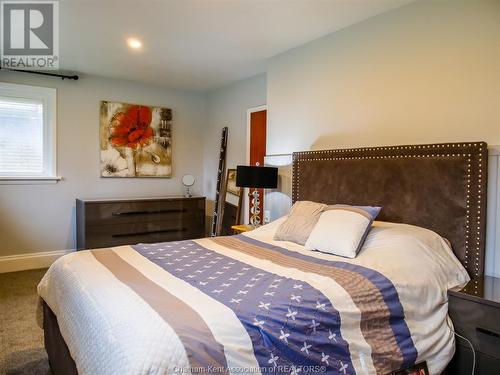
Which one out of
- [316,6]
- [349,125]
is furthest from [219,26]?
[349,125]

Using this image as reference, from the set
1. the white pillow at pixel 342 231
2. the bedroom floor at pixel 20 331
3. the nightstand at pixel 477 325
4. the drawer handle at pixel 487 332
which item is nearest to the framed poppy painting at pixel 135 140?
the bedroom floor at pixel 20 331

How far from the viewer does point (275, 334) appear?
1.24 m

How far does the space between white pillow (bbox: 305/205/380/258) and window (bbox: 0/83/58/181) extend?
11.4 feet

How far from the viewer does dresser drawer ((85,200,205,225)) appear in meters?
4.02

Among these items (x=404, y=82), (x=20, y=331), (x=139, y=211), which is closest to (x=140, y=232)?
(x=139, y=211)

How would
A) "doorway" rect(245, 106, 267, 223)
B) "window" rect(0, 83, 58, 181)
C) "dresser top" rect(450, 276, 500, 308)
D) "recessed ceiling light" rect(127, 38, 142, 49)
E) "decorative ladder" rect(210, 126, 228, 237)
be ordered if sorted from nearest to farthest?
1. "dresser top" rect(450, 276, 500, 308)
2. "recessed ceiling light" rect(127, 38, 142, 49)
3. "window" rect(0, 83, 58, 181)
4. "doorway" rect(245, 106, 267, 223)
5. "decorative ladder" rect(210, 126, 228, 237)

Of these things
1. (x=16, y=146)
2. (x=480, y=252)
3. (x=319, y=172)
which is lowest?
(x=480, y=252)

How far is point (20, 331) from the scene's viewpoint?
258 cm

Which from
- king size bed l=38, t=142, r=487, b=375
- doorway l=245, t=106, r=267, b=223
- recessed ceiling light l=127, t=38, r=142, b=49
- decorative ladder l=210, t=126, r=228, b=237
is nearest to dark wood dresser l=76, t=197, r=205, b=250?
decorative ladder l=210, t=126, r=228, b=237

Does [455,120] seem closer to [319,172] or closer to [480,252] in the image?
[480,252]

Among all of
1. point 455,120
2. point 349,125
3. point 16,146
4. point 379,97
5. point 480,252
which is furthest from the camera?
point 16,146

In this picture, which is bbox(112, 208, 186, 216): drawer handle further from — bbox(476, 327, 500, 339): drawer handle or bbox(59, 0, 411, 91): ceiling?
bbox(476, 327, 500, 339): drawer handle

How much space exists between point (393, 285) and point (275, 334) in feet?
2.48

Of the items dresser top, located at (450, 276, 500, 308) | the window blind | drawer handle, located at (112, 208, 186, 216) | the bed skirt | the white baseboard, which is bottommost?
the white baseboard
